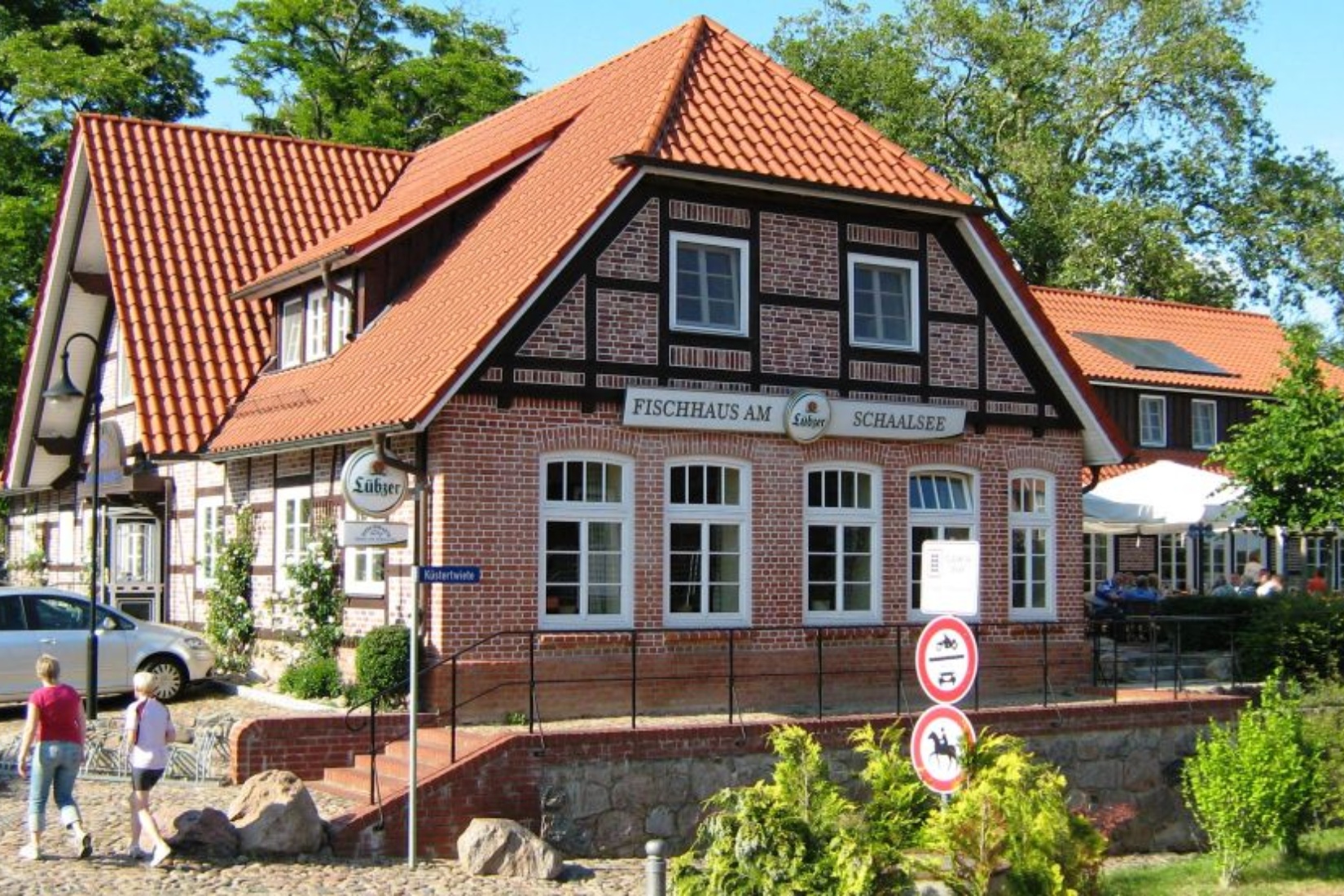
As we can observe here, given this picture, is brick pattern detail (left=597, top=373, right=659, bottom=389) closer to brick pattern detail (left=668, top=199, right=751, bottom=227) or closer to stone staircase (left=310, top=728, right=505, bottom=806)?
brick pattern detail (left=668, top=199, right=751, bottom=227)

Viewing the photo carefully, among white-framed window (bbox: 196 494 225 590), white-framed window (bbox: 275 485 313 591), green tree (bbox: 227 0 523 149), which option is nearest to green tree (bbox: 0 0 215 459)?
green tree (bbox: 227 0 523 149)

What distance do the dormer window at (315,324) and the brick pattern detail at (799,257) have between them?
526cm

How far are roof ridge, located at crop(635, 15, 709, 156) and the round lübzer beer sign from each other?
4.97 meters

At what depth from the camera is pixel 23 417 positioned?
91.1 feet

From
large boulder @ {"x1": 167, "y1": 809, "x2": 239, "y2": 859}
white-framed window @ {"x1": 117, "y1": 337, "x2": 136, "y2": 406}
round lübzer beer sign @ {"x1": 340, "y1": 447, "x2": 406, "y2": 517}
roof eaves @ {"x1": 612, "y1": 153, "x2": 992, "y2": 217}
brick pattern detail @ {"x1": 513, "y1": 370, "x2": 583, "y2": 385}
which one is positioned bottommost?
large boulder @ {"x1": 167, "y1": 809, "x2": 239, "y2": 859}

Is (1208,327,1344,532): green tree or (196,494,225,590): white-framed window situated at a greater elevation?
→ (1208,327,1344,532): green tree

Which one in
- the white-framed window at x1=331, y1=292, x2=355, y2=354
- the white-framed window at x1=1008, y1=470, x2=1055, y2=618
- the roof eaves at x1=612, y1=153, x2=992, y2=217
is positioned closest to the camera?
the roof eaves at x1=612, y1=153, x2=992, y2=217

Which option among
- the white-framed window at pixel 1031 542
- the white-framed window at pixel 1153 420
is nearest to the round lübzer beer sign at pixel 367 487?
the white-framed window at pixel 1031 542

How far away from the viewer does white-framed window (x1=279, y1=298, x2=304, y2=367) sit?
2230 cm

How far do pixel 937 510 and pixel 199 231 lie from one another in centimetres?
1089

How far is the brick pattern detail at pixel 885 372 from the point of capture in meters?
20.5

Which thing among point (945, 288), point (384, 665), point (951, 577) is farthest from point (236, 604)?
point (951, 577)

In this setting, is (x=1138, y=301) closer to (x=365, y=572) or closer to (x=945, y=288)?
(x=945, y=288)

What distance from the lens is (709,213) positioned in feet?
64.1
